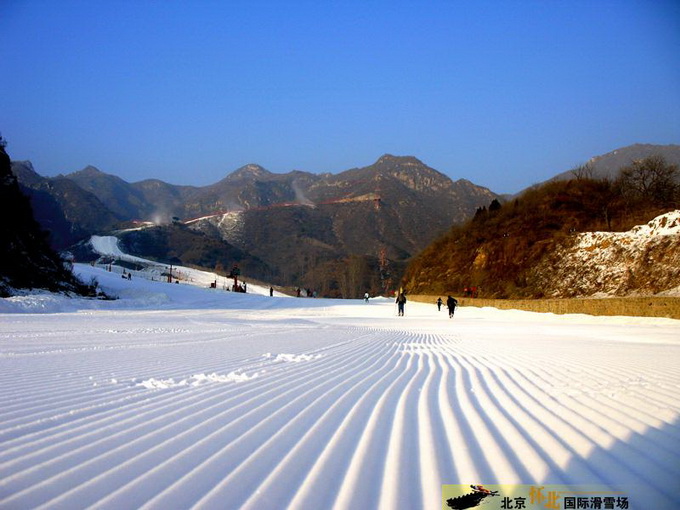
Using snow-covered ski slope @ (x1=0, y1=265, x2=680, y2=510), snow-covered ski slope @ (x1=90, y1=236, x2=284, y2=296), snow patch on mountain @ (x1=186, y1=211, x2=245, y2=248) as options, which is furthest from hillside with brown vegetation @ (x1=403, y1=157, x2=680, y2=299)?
snow patch on mountain @ (x1=186, y1=211, x2=245, y2=248)

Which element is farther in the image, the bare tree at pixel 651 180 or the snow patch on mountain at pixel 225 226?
the snow patch on mountain at pixel 225 226

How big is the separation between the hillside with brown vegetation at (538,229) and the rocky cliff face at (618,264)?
0.23 m

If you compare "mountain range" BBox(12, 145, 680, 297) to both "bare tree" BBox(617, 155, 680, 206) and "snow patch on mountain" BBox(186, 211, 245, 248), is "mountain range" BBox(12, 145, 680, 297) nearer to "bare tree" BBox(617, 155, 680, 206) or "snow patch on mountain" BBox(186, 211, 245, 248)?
"snow patch on mountain" BBox(186, 211, 245, 248)

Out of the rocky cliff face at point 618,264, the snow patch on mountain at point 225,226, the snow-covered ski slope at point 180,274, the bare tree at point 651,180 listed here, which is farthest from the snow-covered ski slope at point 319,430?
the snow patch on mountain at point 225,226

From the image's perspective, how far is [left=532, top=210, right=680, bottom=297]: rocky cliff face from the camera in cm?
2538

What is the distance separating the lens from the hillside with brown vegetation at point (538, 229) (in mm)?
35469

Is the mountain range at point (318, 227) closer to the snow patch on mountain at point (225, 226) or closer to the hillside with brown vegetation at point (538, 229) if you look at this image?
the snow patch on mountain at point (225, 226)

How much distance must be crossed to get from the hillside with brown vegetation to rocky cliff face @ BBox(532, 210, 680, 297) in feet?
0.75

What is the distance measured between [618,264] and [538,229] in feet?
41.6

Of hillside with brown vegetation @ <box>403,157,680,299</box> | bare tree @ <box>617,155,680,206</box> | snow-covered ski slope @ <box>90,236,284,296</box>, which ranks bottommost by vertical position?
snow-covered ski slope @ <box>90,236,284,296</box>

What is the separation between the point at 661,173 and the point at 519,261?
48.7 ft

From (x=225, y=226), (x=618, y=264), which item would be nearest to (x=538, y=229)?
(x=618, y=264)

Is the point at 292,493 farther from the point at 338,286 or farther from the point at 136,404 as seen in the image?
the point at 338,286

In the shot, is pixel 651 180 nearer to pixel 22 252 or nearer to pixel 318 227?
pixel 22 252
